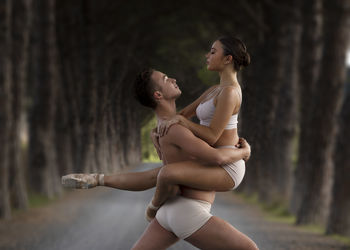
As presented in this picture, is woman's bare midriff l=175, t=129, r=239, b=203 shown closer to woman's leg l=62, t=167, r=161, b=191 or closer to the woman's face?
woman's leg l=62, t=167, r=161, b=191

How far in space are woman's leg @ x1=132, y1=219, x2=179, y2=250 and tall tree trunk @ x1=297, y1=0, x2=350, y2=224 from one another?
29.6ft

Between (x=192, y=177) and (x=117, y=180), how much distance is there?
530 millimetres

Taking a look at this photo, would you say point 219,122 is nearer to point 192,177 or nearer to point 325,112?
point 192,177

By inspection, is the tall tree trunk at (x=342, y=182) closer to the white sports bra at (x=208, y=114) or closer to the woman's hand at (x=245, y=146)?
the woman's hand at (x=245, y=146)

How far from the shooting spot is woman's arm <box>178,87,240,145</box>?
3.37m

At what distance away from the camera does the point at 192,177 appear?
344 cm

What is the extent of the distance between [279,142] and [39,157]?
23.8 ft

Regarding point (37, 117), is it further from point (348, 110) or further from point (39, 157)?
point (348, 110)

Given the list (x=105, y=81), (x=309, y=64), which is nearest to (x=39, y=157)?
(x=309, y=64)

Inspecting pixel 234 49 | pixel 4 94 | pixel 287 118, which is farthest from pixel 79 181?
pixel 287 118

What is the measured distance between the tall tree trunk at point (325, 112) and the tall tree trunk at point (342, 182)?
1280 millimetres

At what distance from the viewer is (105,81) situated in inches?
197

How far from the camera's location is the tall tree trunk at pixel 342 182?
35.0 ft

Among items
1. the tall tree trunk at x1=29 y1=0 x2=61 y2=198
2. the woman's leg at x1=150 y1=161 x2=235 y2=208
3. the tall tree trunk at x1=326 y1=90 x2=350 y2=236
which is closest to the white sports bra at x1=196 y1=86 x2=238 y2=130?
the woman's leg at x1=150 y1=161 x2=235 y2=208
